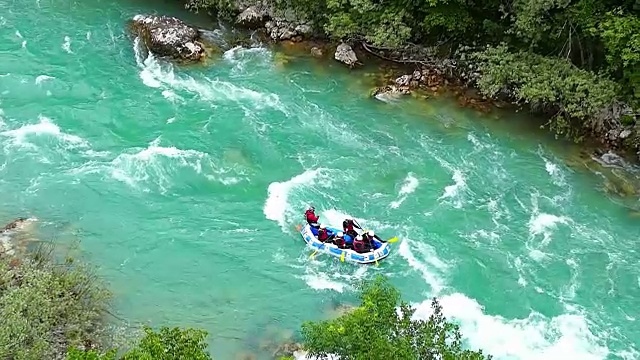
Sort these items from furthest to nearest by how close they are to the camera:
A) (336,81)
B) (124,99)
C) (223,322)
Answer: (336,81)
(124,99)
(223,322)

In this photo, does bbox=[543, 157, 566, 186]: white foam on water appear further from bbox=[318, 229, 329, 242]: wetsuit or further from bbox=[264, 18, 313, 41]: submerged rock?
bbox=[264, 18, 313, 41]: submerged rock

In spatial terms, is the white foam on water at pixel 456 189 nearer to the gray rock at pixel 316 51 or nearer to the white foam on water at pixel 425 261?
the white foam on water at pixel 425 261

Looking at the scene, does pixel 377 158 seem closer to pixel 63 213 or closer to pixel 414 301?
pixel 414 301

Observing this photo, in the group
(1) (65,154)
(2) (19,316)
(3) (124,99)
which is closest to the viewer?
(2) (19,316)

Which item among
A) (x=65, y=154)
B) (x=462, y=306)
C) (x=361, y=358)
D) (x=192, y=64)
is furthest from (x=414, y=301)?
(x=192, y=64)

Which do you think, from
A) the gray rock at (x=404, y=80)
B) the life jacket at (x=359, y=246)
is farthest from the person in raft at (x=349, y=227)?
the gray rock at (x=404, y=80)

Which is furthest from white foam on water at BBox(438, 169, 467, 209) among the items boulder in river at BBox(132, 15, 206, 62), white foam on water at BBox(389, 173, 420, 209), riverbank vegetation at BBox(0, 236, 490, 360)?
boulder in river at BBox(132, 15, 206, 62)

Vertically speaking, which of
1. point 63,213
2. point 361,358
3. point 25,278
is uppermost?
point 361,358
